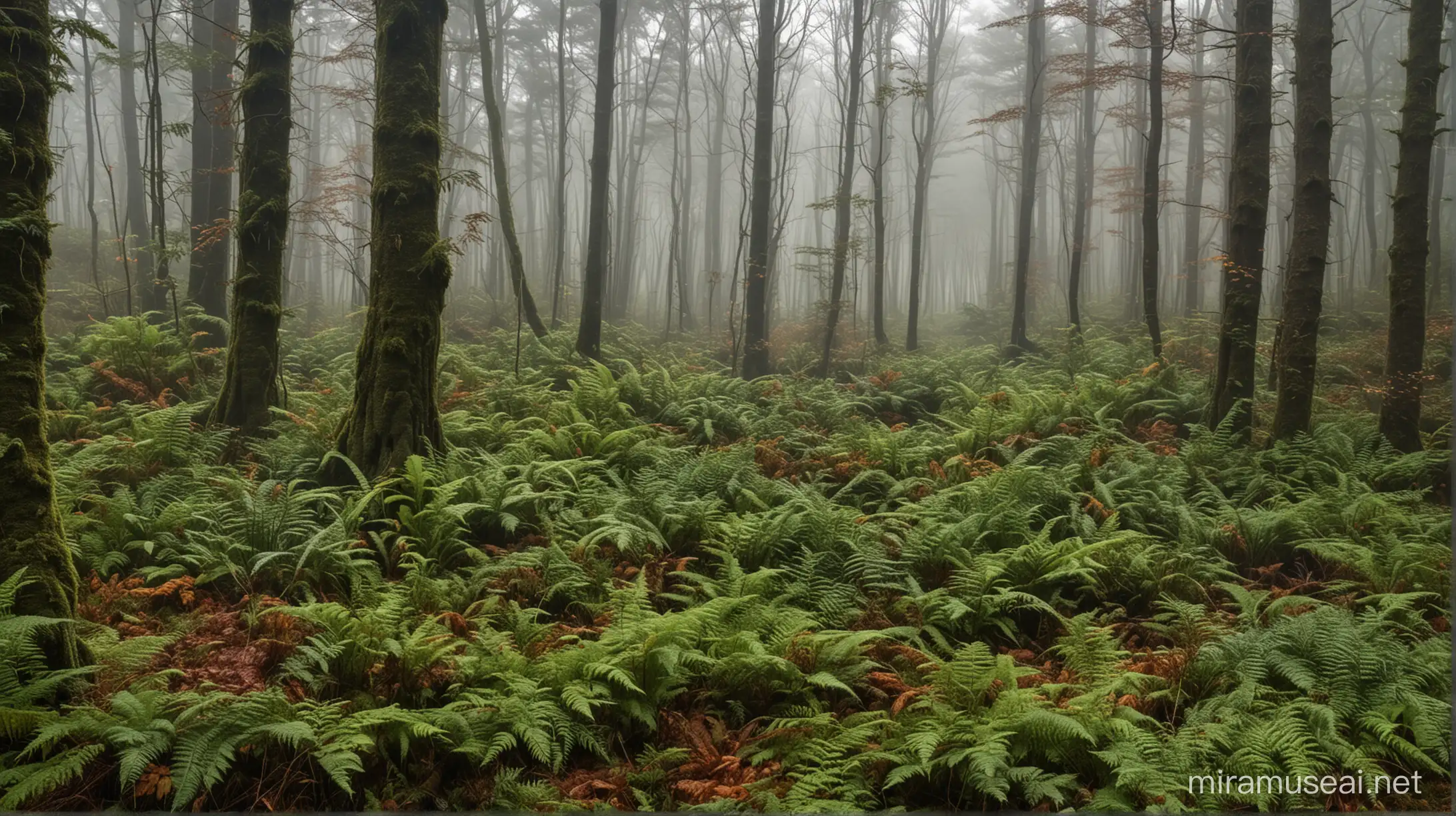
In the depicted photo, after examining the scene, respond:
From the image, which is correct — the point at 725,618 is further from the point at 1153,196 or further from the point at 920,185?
the point at 920,185

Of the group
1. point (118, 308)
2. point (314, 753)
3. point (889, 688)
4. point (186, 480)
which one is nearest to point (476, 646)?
point (314, 753)

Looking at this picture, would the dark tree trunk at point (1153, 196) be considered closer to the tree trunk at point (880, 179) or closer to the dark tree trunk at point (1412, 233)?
the dark tree trunk at point (1412, 233)

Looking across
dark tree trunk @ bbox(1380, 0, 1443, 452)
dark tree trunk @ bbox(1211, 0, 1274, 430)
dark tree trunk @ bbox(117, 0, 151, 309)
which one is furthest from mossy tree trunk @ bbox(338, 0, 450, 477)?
dark tree trunk @ bbox(117, 0, 151, 309)

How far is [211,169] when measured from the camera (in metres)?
11.7

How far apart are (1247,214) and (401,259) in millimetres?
9646

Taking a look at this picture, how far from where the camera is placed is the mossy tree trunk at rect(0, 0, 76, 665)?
11.6ft

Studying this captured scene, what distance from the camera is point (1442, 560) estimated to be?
538 cm

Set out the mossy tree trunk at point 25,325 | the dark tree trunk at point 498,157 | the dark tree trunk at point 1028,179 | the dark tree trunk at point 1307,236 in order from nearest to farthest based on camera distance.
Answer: the mossy tree trunk at point 25,325 → the dark tree trunk at point 1307,236 → the dark tree trunk at point 498,157 → the dark tree trunk at point 1028,179

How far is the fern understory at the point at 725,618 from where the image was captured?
129 inches

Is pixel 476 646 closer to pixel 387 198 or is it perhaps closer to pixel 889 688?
pixel 889 688

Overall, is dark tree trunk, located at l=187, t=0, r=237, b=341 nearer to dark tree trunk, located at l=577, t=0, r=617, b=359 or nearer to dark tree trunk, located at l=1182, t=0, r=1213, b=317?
dark tree trunk, located at l=577, t=0, r=617, b=359

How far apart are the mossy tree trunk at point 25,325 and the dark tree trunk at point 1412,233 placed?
37.3 feet

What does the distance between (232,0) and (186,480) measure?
12.2 metres

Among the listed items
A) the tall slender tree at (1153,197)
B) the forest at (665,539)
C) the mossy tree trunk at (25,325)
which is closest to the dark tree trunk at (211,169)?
the forest at (665,539)
